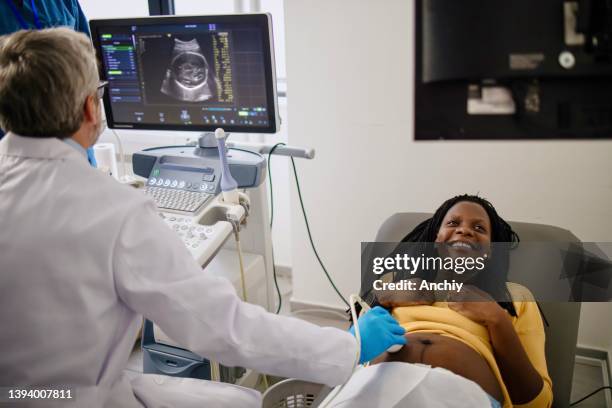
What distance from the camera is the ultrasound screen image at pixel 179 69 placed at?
5.45 feet

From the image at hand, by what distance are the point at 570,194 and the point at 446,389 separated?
1120 mm

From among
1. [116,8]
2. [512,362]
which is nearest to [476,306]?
[512,362]

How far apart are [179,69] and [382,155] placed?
2.87 ft

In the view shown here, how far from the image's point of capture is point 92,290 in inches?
36.9

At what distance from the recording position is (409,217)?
173 centimetres

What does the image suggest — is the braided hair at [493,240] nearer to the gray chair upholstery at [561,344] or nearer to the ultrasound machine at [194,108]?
the gray chair upholstery at [561,344]

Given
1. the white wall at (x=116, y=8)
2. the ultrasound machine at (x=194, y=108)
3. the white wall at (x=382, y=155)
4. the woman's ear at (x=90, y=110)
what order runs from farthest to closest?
the white wall at (x=116, y=8), the white wall at (x=382, y=155), the ultrasound machine at (x=194, y=108), the woman's ear at (x=90, y=110)

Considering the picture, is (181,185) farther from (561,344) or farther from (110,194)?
(561,344)

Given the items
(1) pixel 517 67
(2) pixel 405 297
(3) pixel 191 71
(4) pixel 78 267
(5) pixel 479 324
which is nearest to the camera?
(1) pixel 517 67

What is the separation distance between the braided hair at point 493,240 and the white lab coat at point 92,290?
26.0 inches

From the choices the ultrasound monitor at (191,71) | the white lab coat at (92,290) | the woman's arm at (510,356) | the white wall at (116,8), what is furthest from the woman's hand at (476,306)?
the white wall at (116,8)

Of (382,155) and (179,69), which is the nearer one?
(179,69)

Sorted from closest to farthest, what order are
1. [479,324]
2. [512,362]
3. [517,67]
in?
1. [517,67]
2. [512,362]
3. [479,324]

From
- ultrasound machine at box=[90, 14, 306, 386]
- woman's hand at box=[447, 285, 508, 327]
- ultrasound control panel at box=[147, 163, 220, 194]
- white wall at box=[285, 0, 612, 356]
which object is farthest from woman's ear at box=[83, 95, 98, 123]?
white wall at box=[285, 0, 612, 356]
